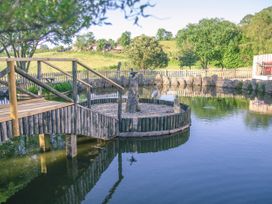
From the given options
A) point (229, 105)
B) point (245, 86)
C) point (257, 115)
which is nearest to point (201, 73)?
point (245, 86)

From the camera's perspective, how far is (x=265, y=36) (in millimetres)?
49438

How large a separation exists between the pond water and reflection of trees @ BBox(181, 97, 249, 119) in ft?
16.3

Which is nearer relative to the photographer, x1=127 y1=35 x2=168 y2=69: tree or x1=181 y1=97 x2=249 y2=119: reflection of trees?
x1=181 y1=97 x2=249 y2=119: reflection of trees

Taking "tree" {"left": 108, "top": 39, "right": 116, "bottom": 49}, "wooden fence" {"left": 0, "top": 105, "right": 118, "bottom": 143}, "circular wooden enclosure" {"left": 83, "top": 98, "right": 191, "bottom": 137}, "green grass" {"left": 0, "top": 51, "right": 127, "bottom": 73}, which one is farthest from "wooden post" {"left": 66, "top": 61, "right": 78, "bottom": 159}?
"tree" {"left": 108, "top": 39, "right": 116, "bottom": 49}

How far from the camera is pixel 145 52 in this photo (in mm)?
50000

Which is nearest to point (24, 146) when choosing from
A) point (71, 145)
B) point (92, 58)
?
point (71, 145)

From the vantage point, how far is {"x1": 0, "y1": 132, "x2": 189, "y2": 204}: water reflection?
10.1 m

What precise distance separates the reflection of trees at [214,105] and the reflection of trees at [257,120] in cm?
170

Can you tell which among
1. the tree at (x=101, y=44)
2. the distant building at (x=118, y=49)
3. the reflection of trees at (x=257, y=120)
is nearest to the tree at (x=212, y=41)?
the reflection of trees at (x=257, y=120)

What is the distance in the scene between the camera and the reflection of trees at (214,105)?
77.8ft

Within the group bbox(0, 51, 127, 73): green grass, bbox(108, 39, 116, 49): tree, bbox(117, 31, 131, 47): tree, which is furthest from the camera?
bbox(108, 39, 116, 49): tree

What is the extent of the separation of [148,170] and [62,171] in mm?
3126

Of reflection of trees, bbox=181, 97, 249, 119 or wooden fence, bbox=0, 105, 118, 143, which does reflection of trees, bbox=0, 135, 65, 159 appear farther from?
reflection of trees, bbox=181, 97, 249, 119

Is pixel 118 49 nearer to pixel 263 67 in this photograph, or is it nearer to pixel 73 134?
pixel 263 67
